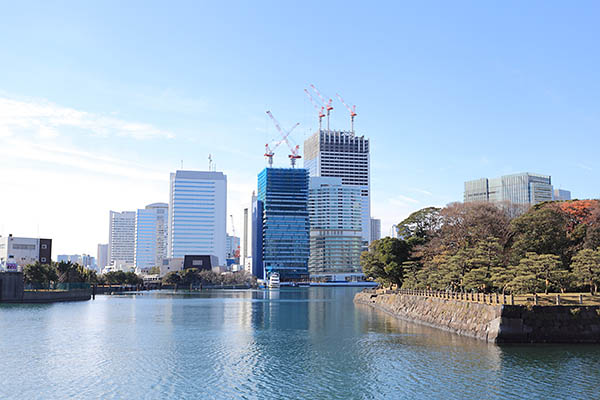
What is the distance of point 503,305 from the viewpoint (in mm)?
53875

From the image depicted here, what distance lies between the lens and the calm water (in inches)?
1486

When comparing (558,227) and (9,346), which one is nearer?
(9,346)

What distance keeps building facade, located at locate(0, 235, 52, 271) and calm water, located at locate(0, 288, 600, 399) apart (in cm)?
12971

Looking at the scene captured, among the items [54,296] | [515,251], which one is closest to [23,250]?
[54,296]

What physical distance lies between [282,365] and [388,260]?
73.6 metres

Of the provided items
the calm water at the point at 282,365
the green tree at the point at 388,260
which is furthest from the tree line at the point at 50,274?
the green tree at the point at 388,260

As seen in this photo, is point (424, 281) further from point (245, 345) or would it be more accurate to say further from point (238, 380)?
point (238, 380)

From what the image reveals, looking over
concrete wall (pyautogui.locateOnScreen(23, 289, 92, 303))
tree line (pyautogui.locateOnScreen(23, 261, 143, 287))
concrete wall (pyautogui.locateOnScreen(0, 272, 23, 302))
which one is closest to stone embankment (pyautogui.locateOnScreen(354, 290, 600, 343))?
concrete wall (pyautogui.locateOnScreen(0, 272, 23, 302))

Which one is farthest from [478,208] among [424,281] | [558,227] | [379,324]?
[379,324]

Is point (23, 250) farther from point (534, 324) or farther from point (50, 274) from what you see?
point (534, 324)

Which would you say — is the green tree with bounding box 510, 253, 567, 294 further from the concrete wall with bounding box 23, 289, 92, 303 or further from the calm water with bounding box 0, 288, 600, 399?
the concrete wall with bounding box 23, 289, 92, 303

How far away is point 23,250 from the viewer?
194m

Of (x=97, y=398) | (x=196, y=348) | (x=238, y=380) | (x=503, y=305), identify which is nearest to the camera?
(x=97, y=398)

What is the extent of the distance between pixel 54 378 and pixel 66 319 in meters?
49.1
